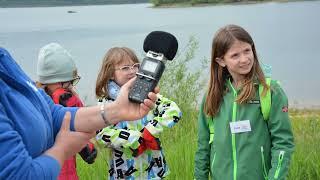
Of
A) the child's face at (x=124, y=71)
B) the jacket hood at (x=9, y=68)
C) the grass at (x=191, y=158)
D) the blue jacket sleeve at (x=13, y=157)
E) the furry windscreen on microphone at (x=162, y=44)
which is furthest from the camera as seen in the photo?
the grass at (x=191, y=158)

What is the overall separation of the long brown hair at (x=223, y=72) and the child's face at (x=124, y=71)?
43cm

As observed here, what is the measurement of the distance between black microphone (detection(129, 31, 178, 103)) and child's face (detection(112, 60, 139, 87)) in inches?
47.3

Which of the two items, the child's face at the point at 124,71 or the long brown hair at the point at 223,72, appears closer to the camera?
the long brown hair at the point at 223,72

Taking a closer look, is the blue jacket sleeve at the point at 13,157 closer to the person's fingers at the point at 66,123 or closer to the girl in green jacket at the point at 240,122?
the person's fingers at the point at 66,123

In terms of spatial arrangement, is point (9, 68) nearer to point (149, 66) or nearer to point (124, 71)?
point (149, 66)

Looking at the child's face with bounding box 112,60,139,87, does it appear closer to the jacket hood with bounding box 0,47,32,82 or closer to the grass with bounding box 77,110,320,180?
the grass with bounding box 77,110,320,180

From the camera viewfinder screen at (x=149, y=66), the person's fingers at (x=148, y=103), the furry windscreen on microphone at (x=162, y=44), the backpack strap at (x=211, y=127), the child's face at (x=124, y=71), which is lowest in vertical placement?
the backpack strap at (x=211, y=127)

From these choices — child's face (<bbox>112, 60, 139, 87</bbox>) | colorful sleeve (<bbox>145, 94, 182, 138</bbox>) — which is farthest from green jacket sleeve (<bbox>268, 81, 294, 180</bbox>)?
child's face (<bbox>112, 60, 139, 87</bbox>)

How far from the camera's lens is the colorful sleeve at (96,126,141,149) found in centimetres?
278

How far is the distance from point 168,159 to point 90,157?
120 cm

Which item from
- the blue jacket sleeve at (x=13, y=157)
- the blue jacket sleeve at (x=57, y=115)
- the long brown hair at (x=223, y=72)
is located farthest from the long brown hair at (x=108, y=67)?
the blue jacket sleeve at (x=13, y=157)

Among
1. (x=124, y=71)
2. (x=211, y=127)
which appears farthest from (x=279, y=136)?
(x=124, y=71)

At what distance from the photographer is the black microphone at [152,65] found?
64.8 inches

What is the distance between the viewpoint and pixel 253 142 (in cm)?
254
